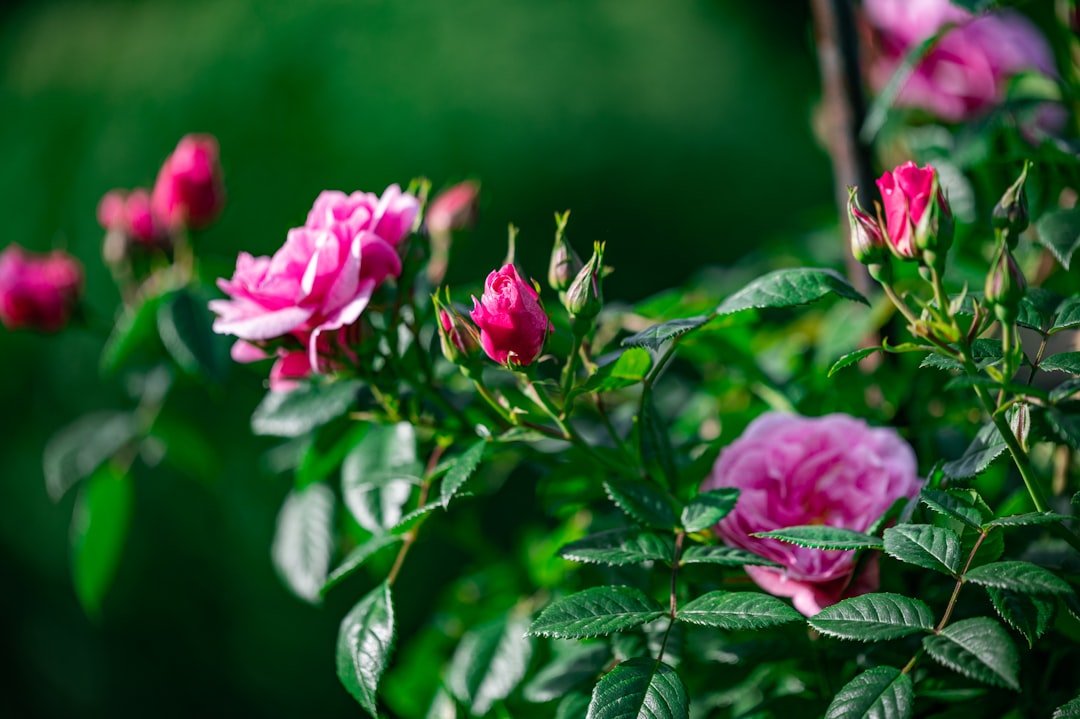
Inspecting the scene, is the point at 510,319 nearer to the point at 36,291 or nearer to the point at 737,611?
the point at 737,611

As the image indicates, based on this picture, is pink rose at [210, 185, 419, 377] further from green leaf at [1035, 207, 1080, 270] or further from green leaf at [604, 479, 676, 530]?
green leaf at [1035, 207, 1080, 270]

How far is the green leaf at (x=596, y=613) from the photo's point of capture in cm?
39

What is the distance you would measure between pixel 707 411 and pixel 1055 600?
35 cm

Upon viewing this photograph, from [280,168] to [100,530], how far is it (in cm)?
165

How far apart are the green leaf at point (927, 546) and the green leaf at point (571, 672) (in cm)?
17

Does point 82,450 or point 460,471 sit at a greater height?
point 460,471

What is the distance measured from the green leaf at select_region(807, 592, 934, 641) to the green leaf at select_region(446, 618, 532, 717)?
0.66 ft

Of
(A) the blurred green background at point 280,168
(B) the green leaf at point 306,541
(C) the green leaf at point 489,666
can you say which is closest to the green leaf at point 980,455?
(C) the green leaf at point 489,666

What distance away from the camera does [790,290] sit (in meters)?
0.44

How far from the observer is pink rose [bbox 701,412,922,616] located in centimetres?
47

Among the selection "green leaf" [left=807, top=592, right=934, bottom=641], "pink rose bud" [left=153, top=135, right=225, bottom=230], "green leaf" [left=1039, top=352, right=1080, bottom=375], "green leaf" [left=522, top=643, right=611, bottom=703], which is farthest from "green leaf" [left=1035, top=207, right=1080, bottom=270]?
"pink rose bud" [left=153, top=135, right=225, bottom=230]

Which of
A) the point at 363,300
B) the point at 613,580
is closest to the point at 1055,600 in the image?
the point at 613,580

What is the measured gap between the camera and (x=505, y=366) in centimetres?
43

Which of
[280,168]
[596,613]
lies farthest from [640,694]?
[280,168]
